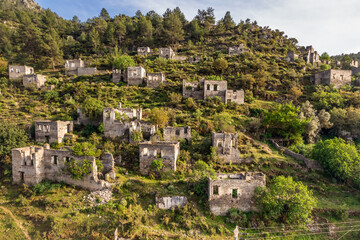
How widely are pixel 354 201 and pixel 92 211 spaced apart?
22486 millimetres

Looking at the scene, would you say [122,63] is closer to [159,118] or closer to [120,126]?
[120,126]

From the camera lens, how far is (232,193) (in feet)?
50.3

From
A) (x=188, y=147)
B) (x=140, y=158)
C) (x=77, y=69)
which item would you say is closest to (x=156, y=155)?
(x=140, y=158)

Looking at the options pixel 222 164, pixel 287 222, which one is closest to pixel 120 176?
pixel 222 164

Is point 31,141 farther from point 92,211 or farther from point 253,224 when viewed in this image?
Answer: point 253,224

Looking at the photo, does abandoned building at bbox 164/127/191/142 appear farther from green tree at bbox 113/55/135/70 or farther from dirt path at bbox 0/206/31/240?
green tree at bbox 113/55/135/70

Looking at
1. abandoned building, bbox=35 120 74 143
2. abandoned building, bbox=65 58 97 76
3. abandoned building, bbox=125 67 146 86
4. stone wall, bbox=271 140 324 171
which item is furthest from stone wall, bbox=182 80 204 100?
abandoned building, bbox=65 58 97 76

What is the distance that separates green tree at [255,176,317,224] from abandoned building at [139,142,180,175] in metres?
7.73

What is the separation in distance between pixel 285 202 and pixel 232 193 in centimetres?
383

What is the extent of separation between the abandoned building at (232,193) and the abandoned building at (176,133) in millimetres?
8304

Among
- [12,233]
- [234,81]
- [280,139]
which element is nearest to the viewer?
[12,233]

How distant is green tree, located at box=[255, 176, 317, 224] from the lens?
14062 mm

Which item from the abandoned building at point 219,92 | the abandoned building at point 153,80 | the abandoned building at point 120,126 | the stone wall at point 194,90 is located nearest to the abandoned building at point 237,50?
the abandoned building at point 219,92

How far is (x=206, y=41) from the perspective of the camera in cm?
6512
